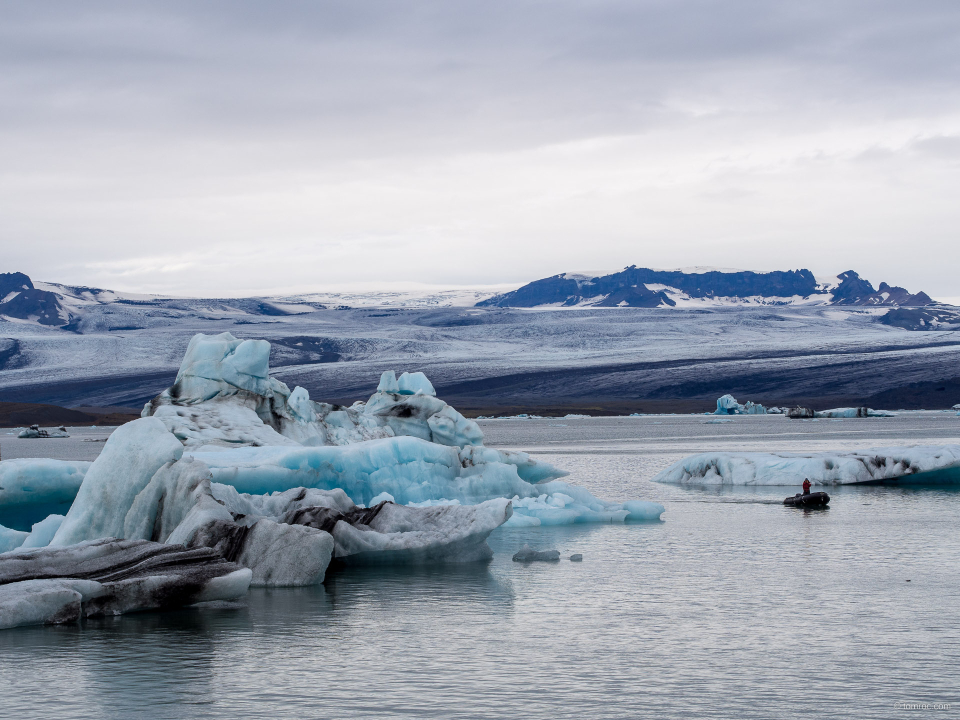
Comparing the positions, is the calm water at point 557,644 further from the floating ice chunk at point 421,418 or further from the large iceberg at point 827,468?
the floating ice chunk at point 421,418

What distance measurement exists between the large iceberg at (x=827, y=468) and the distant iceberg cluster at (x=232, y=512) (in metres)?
5.20

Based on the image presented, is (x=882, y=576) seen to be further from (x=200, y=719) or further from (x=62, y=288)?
(x=62, y=288)

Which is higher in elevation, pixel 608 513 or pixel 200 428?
pixel 200 428

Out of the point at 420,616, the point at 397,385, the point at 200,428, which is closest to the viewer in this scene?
the point at 420,616

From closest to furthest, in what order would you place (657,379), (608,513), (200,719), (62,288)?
(200,719) → (608,513) → (657,379) → (62,288)

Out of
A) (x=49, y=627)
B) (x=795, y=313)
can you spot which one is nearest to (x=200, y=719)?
(x=49, y=627)

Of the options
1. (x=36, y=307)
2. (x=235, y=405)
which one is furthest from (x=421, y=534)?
(x=36, y=307)

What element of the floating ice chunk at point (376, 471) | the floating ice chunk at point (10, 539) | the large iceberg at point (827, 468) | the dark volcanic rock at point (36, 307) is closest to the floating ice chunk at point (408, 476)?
the floating ice chunk at point (376, 471)

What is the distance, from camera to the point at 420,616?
1054 cm

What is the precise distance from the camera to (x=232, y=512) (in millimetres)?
12859

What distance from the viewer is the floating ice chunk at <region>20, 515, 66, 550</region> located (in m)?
13.1

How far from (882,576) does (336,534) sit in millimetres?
6591

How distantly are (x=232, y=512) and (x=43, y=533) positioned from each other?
2547mm

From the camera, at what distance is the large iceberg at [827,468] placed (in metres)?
22.4
